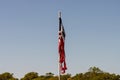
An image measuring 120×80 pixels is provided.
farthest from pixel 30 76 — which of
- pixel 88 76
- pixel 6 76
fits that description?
pixel 88 76

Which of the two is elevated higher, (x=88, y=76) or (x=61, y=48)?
(x=88, y=76)

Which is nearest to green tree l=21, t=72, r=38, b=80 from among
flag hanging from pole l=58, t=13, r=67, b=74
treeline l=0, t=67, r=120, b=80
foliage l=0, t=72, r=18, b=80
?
treeline l=0, t=67, r=120, b=80

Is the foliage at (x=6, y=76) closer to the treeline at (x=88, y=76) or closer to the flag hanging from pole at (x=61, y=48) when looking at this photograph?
the treeline at (x=88, y=76)

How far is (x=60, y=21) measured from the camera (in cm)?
2536

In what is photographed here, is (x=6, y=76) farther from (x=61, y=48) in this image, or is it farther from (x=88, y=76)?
(x=61, y=48)

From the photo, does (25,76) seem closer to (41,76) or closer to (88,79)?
(41,76)

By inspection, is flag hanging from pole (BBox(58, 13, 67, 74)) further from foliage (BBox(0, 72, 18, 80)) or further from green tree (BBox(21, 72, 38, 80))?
foliage (BBox(0, 72, 18, 80))

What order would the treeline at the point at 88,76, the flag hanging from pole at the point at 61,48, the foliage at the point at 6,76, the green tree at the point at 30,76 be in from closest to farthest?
the flag hanging from pole at the point at 61,48, the treeline at the point at 88,76, the green tree at the point at 30,76, the foliage at the point at 6,76

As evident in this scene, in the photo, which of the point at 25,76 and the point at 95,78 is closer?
the point at 95,78

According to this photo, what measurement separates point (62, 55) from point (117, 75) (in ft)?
236

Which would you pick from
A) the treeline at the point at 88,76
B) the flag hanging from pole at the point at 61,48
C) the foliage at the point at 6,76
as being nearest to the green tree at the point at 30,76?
the treeline at the point at 88,76

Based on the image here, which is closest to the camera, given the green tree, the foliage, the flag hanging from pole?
the flag hanging from pole

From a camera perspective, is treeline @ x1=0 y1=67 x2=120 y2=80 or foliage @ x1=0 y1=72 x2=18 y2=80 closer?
treeline @ x1=0 y1=67 x2=120 y2=80

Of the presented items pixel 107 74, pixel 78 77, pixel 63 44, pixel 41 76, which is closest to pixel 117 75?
pixel 107 74
